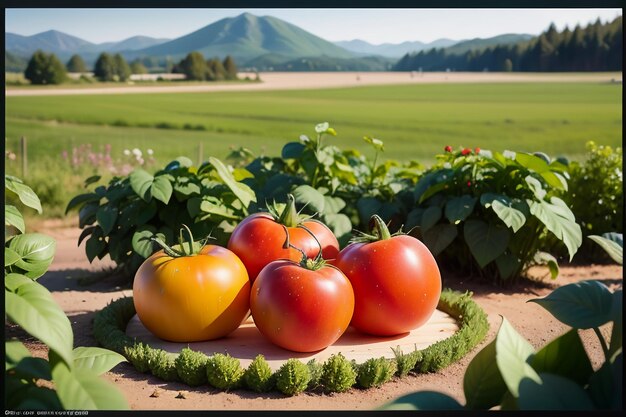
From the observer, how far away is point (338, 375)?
286 centimetres

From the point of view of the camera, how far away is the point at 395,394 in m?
2.88

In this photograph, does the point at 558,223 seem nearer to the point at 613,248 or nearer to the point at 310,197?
the point at 310,197

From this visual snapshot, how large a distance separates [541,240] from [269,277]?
8.05 ft

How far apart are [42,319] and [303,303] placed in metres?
1.42

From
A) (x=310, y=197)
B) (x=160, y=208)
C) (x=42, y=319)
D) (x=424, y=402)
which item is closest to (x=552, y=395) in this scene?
(x=424, y=402)

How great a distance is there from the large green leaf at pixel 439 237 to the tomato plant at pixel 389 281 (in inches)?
54.2

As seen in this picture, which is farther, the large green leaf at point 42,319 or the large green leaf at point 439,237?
the large green leaf at point 439,237

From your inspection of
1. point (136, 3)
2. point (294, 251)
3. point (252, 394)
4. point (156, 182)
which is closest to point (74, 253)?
point (156, 182)

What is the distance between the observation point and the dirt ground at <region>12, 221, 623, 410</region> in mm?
2773

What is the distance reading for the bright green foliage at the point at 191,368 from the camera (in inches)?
114

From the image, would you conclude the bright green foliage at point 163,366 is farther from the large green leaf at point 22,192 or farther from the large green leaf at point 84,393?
Answer: the large green leaf at point 84,393

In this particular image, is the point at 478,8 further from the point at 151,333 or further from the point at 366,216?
the point at 366,216

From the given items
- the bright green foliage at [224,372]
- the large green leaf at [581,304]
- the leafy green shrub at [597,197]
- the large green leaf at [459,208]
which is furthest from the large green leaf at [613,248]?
the leafy green shrub at [597,197]

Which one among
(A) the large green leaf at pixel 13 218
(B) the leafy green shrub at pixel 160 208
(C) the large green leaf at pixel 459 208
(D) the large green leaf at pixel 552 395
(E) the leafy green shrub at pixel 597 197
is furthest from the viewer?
(E) the leafy green shrub at pixel 597 197
